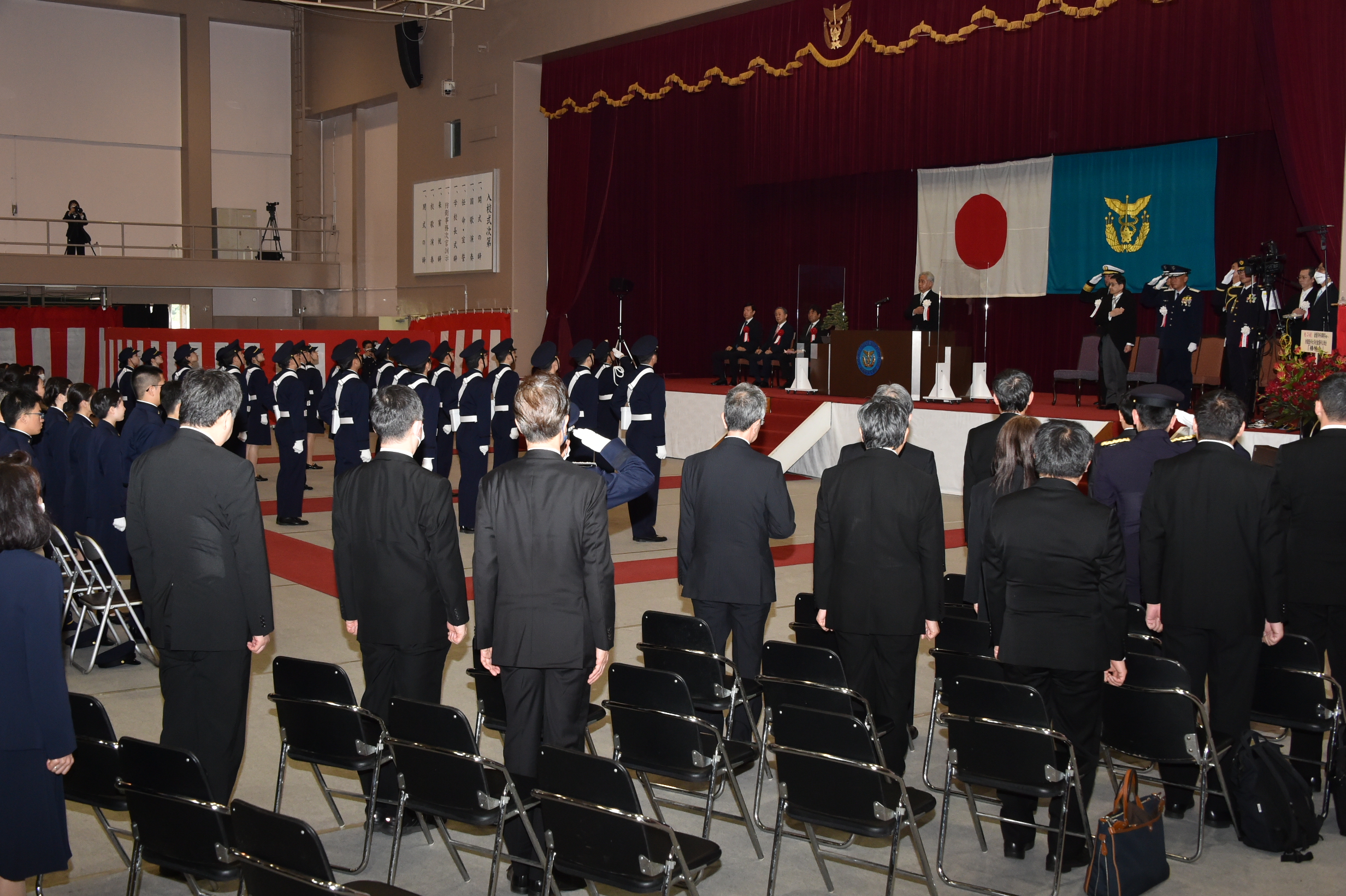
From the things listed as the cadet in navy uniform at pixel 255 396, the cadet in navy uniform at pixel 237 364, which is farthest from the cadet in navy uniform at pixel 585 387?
the cadet in navy uniform at pixel 255 396

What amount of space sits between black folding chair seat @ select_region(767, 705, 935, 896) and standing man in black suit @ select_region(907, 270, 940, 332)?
10869 mm

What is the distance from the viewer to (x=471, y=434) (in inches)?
422

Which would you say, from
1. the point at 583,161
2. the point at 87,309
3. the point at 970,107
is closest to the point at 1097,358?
the point at 970,107

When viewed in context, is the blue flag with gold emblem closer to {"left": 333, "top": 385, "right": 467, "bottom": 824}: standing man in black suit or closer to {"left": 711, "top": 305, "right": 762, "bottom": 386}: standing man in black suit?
{"left": 711, "top": 305, "right": 762, "bottom": 386}: standing man in black suit

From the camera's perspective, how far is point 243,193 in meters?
23.7

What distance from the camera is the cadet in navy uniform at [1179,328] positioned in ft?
37.7

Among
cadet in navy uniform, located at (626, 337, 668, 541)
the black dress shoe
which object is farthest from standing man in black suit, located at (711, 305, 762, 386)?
the black dress shoe

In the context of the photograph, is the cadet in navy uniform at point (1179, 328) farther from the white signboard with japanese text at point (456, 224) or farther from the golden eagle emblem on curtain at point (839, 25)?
the white signboard with japanese text at point (456, 224)

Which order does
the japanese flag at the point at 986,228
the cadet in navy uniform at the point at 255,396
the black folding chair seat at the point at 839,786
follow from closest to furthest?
the black folding chair seat at the point at 839,786 → the cadet in navy uniform at the point at 255,396 → the japanese flag at the point at 986,228

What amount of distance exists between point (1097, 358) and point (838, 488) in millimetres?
9509

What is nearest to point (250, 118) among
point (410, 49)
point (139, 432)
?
point (410, 49)

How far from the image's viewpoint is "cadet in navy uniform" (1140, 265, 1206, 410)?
452 inches

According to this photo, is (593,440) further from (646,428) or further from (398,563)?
(646,428)

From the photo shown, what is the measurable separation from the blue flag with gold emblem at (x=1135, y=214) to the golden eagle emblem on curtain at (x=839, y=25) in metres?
3.04
